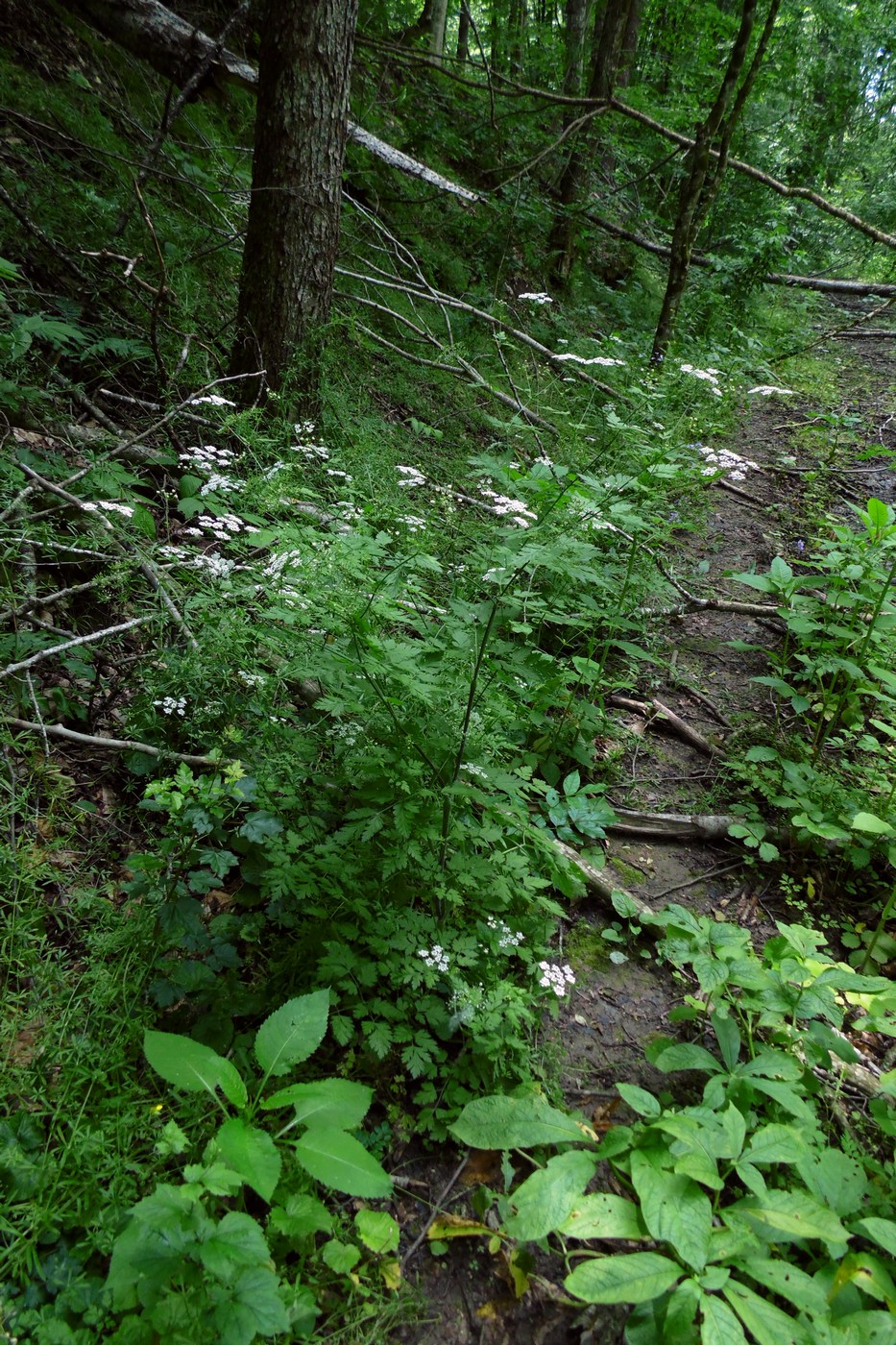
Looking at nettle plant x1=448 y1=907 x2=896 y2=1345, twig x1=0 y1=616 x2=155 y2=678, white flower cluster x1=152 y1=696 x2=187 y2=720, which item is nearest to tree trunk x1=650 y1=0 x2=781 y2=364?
twig x1=0 y1=616 x2=155 y2=678

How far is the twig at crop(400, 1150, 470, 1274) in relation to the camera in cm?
182

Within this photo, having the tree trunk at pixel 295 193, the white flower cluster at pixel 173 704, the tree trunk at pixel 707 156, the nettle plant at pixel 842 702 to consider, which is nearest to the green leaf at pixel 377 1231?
the white flower cluster at pixel 173 704

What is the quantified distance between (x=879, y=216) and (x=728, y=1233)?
53.4ft

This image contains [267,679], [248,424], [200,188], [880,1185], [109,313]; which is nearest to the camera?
[880,1185]

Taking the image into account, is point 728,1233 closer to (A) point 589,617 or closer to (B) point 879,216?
(A) point 589,617

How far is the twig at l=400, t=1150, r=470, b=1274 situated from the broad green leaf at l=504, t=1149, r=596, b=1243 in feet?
0.72

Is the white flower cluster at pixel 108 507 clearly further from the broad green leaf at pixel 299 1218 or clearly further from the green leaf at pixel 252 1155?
the broad green leaf at pixel 299 1218

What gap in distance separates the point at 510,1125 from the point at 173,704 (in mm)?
1701

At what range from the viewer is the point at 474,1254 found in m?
1.84

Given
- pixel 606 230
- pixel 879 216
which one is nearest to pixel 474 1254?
pixel 606 230

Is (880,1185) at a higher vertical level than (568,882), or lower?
lower

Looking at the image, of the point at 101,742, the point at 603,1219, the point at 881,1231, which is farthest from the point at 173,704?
the point at 881,1231

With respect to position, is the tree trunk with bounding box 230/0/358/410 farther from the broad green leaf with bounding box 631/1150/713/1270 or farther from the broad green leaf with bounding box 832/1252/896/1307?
the broad green leaf with bounding box 832/1252/896/1307

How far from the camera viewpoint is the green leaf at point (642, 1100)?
188 cm
